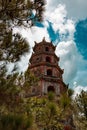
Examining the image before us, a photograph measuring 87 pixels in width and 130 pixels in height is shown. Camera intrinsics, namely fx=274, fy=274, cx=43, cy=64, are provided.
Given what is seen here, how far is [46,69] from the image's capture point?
32844mm

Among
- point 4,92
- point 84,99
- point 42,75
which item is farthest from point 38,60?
point 4,92

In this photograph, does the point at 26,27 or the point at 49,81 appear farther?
the point at 49,81

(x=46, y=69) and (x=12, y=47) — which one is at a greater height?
(x=46, y=69)

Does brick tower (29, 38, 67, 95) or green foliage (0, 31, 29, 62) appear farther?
brick tower (29, 38, 67, 95)

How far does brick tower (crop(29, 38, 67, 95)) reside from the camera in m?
30.8

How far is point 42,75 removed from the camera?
1231 inches

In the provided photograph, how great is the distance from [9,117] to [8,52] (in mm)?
2703

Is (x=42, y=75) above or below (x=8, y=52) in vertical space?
above

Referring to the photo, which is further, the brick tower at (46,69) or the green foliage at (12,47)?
the brick tower at (46,69)

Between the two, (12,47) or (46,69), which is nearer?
(12,47)

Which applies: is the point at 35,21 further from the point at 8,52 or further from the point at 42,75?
the point at 42,75

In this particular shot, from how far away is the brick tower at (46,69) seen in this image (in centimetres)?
3078

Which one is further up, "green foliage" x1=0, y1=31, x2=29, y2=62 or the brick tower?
the brick tower

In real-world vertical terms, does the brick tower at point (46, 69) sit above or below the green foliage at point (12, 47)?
above
